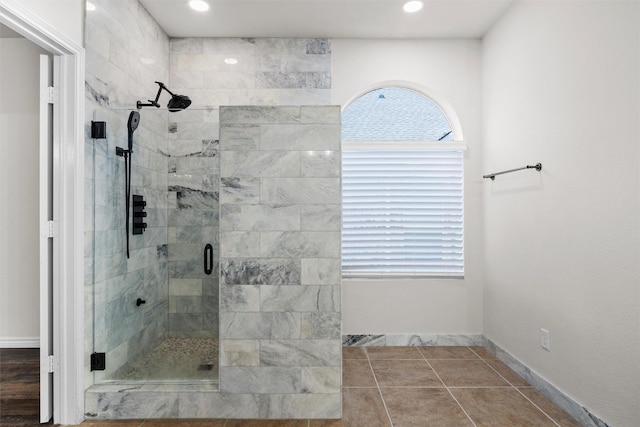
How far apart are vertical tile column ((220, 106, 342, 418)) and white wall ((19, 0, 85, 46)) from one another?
0.94 meters

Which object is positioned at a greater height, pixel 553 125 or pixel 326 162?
pixel 553 125

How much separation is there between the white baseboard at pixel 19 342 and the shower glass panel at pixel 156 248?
5.31ft

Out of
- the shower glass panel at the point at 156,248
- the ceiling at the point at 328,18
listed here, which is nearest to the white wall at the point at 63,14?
the shower glass panel at the point at 156,248

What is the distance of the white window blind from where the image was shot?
3328mm

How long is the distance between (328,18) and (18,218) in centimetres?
329

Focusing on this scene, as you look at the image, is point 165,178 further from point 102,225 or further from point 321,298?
point 321,298

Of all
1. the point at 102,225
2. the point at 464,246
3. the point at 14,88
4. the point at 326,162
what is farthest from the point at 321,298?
the point at 14,88

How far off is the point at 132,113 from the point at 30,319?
233 centimetres

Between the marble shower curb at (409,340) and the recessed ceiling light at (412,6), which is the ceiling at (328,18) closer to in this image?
the recessed ceiling light at (412,6)

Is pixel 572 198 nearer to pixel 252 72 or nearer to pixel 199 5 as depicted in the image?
pixel 252 72

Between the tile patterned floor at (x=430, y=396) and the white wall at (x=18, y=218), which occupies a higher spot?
the white wall at (x=18, y=218)

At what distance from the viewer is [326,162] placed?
2.11m

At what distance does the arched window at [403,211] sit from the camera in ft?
10.9

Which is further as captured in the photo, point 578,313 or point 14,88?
A: point 14,88
